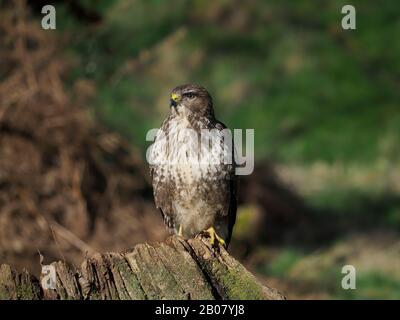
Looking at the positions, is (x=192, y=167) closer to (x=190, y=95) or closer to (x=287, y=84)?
(x=190, y=95)

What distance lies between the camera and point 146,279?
12.0 ft

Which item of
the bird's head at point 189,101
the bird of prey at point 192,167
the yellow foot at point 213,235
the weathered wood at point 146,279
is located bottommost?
the weathered wood at point 146,279

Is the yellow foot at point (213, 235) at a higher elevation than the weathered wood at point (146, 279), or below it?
higher

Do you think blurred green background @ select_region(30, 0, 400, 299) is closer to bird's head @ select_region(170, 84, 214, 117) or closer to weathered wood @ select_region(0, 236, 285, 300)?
bird's head @ select_region(170, 84, 214, 117)

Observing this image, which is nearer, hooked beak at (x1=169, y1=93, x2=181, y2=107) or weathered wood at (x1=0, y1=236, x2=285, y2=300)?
weathered wood at (x1=0, y1=236, x2=285, y2=300)

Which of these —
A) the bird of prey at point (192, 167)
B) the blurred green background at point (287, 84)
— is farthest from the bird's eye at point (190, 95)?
the blurred green background at point (287, 84)

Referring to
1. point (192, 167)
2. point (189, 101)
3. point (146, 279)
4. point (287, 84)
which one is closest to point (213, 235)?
point (192, 167)

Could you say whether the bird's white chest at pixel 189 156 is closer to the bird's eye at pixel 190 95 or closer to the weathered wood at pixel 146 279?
the bird's eye at pixel 190 95

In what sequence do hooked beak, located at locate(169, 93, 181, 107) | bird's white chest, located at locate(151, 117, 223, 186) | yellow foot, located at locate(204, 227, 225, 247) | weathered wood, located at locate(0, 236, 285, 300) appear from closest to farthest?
weathered wood, located at locate(0, 236, 285, 300)
yellow foot, located at locate(204, 227, 225, 247)
bird's white chest, located at locate(151, 117, 223, 186)
hooked beak, located at locate(169, 93, 181, 107)

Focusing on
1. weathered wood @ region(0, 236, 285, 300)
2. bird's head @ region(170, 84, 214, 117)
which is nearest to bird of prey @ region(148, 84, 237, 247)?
bird's head @ region(170, 84, 214, 117)

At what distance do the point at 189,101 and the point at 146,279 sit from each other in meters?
2.31

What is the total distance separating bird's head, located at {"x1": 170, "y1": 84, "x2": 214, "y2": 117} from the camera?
5730 mm

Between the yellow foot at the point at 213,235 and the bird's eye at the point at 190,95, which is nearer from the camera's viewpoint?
the yellow foot at the point at 213,235

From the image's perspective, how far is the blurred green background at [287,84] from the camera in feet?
29.2
